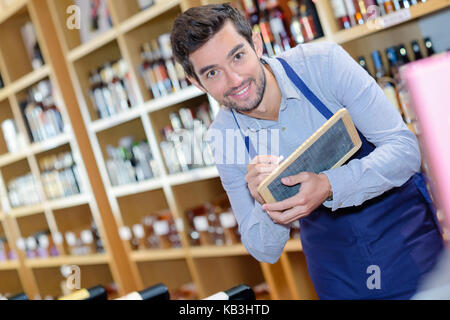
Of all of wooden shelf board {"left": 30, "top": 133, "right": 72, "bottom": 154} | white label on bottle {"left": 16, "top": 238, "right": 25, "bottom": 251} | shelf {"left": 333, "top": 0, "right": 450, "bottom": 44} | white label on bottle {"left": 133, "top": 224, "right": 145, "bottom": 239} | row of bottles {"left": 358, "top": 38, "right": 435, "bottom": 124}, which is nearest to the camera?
shelf {"left": 333, "top": 0, "right": 450, "bottom": 44}

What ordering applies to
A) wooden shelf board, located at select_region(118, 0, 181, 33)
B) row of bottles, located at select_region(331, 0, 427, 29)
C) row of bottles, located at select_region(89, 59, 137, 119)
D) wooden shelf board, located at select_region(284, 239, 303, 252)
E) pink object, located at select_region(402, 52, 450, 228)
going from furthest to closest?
row of bottles, located at select_region(89, 59, 137, 119)
wooden shelf board, located at select_region(118, 0, 181, 33)
wooden shelf board, located at select_region(284, 239, 303, 252)
row of bottles, located at select_region(331, 0, 427, 29)
pink object, located at select_region(402, 52, 450, 228)

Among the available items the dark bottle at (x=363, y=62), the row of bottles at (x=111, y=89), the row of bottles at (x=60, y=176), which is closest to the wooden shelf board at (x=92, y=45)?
the row of bottles at (x=111, y=89)

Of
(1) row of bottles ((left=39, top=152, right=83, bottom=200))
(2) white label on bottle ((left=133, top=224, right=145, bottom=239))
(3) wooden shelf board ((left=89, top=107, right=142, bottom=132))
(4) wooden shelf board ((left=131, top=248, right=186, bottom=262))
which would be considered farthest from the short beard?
(1) row of bottles ((left=39, top=152, right=83, bottom=200))

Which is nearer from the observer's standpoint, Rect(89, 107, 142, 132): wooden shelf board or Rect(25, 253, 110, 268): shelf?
Rect(89, 107, 142, 132): wooden shelf board

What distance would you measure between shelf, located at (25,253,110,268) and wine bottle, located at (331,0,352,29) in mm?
2201

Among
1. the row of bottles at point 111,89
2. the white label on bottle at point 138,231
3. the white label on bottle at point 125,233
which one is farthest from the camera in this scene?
the white label on bottle at point 125,233

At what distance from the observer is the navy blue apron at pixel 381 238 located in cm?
121

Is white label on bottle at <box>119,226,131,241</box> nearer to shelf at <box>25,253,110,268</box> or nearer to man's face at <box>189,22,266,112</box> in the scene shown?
shelf at <box>25,253,110,268</box>

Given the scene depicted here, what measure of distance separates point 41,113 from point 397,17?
2687 millimetres

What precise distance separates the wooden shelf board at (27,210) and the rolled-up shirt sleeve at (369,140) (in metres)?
3.18

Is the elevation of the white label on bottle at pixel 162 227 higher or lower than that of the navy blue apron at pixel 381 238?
lower

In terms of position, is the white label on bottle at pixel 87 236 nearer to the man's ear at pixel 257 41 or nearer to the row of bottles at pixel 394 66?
the row of bottles at pixel 394 66

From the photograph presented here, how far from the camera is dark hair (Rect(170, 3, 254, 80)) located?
1058mm

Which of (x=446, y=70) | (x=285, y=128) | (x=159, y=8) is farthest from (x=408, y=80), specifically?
(x=159, y=8)
